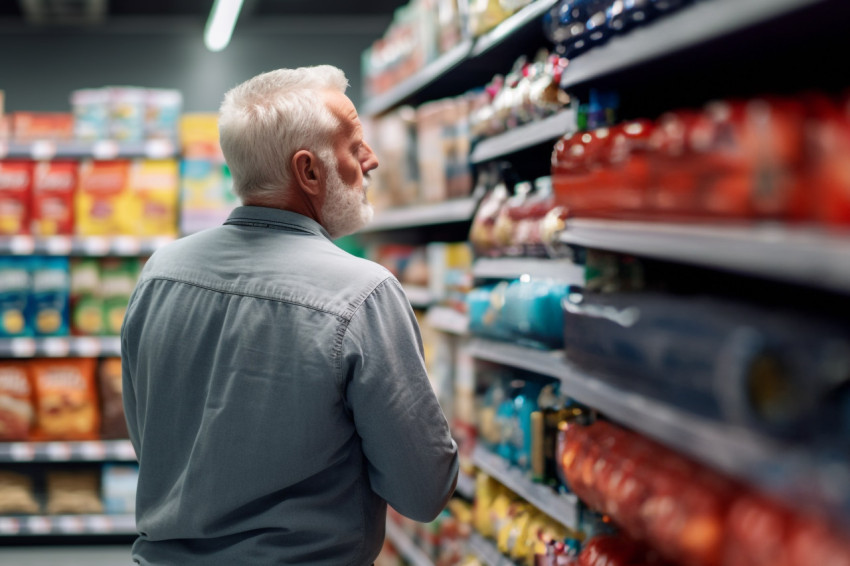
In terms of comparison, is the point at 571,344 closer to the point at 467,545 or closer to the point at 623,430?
the point at 623,430

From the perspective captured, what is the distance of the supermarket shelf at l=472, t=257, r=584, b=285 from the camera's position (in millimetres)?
1920

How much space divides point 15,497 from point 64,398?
655 mm

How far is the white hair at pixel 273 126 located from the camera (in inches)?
67.9

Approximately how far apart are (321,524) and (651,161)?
95 cm

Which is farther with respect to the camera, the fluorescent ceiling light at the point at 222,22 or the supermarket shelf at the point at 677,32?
the fluorescent ceiling light at the point at 222,22

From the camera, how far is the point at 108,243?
16.0 feet

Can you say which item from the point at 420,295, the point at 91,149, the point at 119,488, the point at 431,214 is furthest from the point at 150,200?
the point at 431,214

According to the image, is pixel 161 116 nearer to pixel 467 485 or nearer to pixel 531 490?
pixel 467 485

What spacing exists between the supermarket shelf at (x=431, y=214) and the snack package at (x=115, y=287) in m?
1.70

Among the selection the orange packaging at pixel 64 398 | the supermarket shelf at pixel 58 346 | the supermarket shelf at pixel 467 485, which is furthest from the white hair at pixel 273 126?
the orange packaging at pixel 64 398

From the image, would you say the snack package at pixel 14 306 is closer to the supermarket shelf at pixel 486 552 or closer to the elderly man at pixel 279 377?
the supermarket shelf at pixel 486 552

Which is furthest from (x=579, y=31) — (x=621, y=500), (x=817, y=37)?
(x=621, y=500)

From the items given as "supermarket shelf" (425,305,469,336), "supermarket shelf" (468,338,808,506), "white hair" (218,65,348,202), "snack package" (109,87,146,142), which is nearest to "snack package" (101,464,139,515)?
"snack package" (109,87,146,142)

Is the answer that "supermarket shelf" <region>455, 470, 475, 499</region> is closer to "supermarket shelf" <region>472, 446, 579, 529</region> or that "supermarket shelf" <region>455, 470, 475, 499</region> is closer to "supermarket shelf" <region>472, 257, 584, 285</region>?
"supermarket shelf" <region>472, 446, 579, 529</region>
